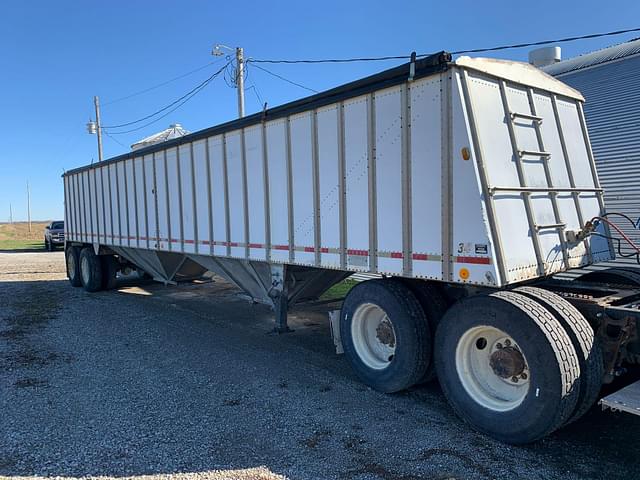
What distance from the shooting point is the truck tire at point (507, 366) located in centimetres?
378

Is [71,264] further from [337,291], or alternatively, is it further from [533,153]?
[533,153]

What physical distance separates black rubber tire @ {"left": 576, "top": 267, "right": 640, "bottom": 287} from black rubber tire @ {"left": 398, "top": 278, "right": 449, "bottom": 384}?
170cm

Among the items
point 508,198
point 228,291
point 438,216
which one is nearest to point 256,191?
point 438,216

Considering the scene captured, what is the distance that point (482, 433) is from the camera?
429 cm

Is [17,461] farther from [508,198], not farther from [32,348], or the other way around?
[508,198]

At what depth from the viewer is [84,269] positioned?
1353cm

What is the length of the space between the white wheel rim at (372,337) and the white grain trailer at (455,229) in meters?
0.02

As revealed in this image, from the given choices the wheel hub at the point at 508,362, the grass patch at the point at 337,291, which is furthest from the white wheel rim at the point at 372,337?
the grass patch at the point at 337,291

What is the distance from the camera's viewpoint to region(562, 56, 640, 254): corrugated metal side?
8258mm

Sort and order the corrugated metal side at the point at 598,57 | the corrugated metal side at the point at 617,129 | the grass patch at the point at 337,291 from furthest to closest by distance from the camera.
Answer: the grass patch at the point at 337,291
the corrugated metal side at the point at 598,57
the corrugated metal side at the point at 617,129

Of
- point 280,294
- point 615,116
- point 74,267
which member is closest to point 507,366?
Result: point 280,294

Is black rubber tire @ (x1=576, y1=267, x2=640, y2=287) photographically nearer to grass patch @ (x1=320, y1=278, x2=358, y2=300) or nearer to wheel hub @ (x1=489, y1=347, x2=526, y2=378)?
wheel hub @ (x1=489, y1=347, x2=526, y2=378)

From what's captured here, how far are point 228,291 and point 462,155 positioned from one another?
9.08 metres

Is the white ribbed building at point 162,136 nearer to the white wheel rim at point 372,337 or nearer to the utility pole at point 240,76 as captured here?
the utility pole at point 240,76
